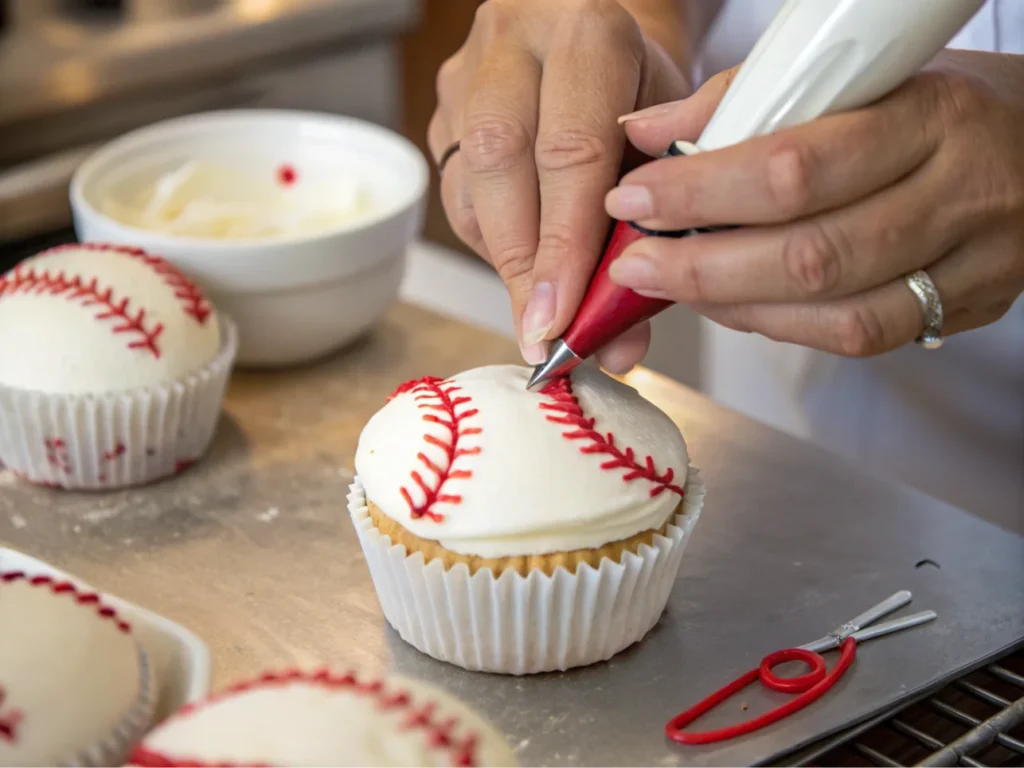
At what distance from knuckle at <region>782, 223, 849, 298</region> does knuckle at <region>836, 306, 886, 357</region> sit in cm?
6

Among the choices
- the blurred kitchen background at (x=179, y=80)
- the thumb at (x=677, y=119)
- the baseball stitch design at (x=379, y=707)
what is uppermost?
the thumb at (x=677, y=119)

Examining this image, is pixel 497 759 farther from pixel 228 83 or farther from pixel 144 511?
pixel 228 83

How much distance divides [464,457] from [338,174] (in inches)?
34.4

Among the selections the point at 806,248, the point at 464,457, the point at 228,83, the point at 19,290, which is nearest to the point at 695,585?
the point at 464,457

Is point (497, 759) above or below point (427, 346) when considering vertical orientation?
above

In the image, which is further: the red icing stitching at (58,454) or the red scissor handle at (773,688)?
the red icing stitching at (58,454)

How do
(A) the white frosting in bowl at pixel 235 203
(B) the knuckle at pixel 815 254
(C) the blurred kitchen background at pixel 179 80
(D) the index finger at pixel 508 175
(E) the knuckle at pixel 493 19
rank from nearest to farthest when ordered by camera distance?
(B) the knuckle at pixel 815 254, (D) the index finger at pixel 508 175, (E) the knuckle at pixel 493 19, (A) the white frosting in bowl at pixel 235 203, (C) the blurred kitchen background at pixel 179 80

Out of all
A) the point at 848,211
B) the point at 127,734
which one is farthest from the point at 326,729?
the point at 848,211

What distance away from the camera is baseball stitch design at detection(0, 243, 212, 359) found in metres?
1.40

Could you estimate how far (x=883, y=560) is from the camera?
1351 millimetres

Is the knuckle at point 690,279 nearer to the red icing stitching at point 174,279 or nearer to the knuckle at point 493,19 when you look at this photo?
the knuckle at point 493,19

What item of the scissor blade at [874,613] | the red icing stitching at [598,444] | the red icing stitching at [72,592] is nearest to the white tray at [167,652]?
the red icing stitching at [72,592]

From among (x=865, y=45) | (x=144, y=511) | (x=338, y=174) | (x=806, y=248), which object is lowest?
(x=144, y=511)

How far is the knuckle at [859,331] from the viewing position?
1.04m
